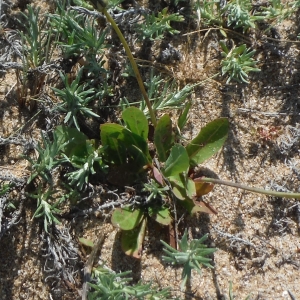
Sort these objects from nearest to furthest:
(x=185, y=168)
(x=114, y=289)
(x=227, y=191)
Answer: (x=114, y=289) < (x=185, y=168) < (x=227, y=191)

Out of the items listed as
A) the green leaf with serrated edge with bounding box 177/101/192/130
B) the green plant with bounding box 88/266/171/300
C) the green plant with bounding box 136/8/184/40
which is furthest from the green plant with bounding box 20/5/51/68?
the green plant with bounding box 88/266/171/300

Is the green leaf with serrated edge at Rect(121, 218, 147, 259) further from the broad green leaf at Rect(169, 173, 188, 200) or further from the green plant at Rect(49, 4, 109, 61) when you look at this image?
the green plant at Rect(49, 4, 109, 61)

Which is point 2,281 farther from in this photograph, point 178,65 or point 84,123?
point 178,65

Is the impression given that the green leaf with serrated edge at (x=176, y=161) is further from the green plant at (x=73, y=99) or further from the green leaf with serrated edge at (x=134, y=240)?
the green plant at (x=73, y=99)

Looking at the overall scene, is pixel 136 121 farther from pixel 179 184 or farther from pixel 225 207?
pixel 225 207

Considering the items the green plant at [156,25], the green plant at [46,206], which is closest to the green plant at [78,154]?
the green plant at [46,206]

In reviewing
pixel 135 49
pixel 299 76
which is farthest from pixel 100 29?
pixel 299 76

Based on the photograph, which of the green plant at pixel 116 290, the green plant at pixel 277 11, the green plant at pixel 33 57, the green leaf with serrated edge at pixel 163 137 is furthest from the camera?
the green plant at pixel 277 11
